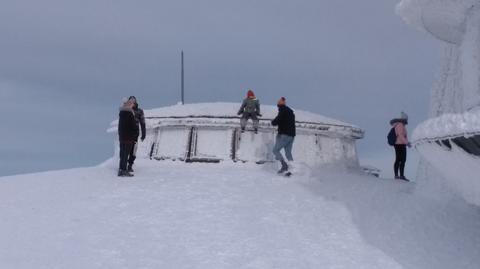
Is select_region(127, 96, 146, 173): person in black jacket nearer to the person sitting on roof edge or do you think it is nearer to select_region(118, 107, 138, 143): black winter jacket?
select_region(118, 107, 138, 143): black winter jacket

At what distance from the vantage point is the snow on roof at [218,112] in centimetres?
1783

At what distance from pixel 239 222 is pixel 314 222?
1530 mm

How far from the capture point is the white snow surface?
7258 mm

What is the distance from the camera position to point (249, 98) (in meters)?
16.8

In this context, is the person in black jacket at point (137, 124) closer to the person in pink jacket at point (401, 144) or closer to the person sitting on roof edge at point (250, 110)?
the person sitting on roof edge at point (250, 110)

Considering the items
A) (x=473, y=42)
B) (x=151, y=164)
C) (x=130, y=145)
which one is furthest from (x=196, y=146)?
(x=473, y=42)

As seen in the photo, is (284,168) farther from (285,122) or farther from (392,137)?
(392,137)

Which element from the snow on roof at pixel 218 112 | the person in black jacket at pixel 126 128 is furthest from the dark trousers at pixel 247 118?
the person in black jacket at pixel 126 128

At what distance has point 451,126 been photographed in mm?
7680

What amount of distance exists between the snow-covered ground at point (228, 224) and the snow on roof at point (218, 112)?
4.11 metres

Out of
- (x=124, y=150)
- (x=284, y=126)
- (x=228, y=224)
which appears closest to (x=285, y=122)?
(x=284, y=126)

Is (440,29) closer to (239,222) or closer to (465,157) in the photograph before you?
(465,157)

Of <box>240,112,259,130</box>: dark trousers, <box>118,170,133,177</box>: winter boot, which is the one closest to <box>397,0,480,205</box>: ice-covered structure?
<box>240,112,259,130</box>: dark trousers

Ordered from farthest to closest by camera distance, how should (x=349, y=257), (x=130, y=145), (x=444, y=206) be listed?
(x=130, y=145) < (x=444, y=206) < (x=349, y=257)
